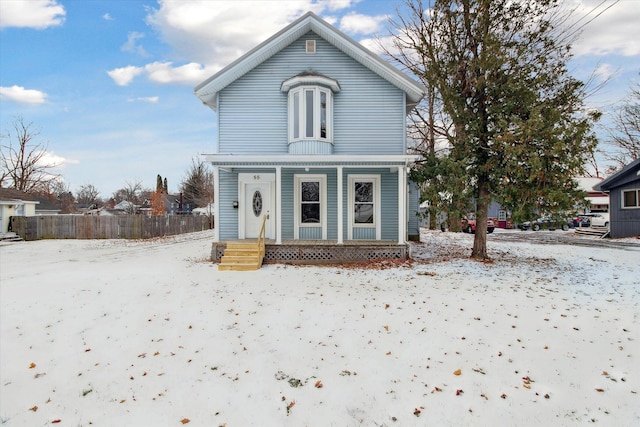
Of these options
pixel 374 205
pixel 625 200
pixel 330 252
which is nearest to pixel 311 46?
pixel 374 205

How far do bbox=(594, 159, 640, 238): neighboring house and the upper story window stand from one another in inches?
697

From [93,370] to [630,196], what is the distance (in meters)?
25.4

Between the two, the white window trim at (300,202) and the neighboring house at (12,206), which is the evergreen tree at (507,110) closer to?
the white window trim at (300,202)

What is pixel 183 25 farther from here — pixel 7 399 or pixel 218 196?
pixel 7 399

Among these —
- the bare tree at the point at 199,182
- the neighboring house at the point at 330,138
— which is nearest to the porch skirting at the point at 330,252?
the neighboring house at the point at 330,138

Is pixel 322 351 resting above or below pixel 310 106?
below

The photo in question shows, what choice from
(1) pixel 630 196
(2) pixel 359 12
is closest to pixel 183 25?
(2) pixel 359 12

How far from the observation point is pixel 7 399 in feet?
14.2

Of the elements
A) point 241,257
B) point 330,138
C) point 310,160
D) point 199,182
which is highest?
point 199,182

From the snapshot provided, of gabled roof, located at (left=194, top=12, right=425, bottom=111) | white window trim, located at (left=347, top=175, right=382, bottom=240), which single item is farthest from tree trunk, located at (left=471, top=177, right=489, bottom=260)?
gabled roof, located at (left=194, top=12, right=425, bottom=111)

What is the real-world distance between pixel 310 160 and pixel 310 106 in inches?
85.0

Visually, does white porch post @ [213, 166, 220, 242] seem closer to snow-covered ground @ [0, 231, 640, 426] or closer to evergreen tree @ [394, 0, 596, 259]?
snow-covered ground @ [0, 231, 640, 426]

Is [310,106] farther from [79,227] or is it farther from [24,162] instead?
[24,162]

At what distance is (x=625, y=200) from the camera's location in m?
19.6
